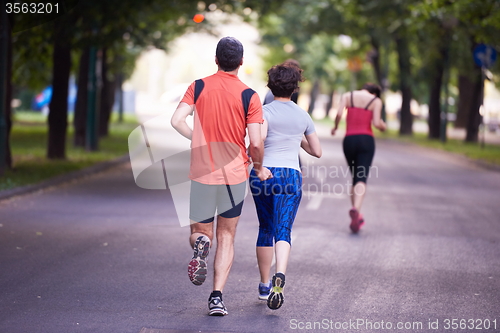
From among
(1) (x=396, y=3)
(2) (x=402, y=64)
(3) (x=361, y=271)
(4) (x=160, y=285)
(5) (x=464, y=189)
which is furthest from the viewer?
(2) (x=402, y=64)

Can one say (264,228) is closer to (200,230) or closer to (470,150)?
(200,230)

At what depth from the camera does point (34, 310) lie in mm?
5453

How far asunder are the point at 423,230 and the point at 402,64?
2744cm

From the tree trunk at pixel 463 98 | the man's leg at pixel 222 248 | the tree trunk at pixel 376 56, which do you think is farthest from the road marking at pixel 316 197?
the tree trunk at pixel 463 98

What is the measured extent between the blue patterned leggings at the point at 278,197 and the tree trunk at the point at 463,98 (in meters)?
33.3

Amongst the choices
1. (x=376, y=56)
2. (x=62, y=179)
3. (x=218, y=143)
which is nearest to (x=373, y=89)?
(x=218, y=143)

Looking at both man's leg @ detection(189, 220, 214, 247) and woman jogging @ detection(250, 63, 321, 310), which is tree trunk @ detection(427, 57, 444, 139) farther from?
man's leg @ detection(189, 220, 214, 247)

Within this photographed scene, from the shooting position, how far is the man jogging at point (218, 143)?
5270 millimetres

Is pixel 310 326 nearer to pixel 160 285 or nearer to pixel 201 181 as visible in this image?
pixel 201 181

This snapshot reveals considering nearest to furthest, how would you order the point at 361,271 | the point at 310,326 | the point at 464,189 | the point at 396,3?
the point at 310,326, the point at 361,271, the point at 464,189, the point at 396,3

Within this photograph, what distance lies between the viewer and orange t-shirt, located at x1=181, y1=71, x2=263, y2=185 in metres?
5.28

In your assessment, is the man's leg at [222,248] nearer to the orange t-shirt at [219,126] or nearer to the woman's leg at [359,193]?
the orange t-shirt at [219,126]

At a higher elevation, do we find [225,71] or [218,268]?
[225,71]

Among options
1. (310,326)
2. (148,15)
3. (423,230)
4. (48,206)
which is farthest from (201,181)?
(148,15)
